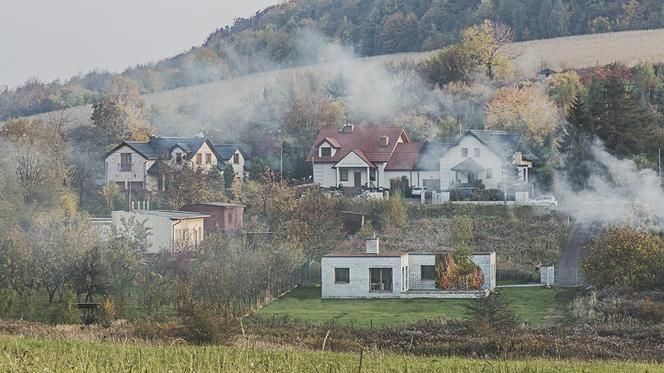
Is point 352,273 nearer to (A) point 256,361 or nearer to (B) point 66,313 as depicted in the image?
(B) point 66,313

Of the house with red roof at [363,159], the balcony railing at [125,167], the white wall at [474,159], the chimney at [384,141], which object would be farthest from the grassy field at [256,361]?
the balcony railing at [125,167]

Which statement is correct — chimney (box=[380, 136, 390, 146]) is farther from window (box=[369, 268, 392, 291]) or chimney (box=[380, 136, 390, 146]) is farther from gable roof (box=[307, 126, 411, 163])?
window (box=[369, 268, 392, 291])

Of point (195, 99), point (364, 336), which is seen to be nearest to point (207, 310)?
point (364, 336)

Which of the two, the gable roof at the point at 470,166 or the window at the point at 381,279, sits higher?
the gable roof at the point at 470,166

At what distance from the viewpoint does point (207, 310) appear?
72.6ft

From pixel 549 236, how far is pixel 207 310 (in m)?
19.3

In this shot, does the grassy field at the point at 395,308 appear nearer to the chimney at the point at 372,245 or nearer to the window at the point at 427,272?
the chimney at the point at 372,245

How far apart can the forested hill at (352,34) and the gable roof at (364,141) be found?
114 ft

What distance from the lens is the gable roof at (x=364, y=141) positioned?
50.7m

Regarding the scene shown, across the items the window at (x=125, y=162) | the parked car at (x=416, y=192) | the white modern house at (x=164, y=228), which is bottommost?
the white modern house at (x=164, y=228)

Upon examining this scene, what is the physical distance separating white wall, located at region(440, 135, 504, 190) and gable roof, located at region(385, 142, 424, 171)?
1720mm

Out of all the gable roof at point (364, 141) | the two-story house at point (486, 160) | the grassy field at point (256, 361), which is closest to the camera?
the grassy field at point (256, 361)

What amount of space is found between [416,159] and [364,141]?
3263 mm

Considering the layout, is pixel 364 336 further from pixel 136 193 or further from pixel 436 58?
pixel 436 58
